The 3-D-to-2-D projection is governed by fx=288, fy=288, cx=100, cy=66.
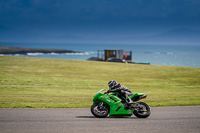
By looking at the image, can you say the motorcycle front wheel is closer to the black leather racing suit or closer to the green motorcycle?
the green motorcycle

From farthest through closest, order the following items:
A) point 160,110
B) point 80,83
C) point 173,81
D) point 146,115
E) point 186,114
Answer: point 173,81
point 80,83
point 160,110
point 186,114
point 146,115

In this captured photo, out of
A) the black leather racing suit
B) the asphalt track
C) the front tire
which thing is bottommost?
the asphalt track

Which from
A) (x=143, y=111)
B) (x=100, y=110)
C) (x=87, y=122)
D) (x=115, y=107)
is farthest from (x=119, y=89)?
(x=87, y=122)

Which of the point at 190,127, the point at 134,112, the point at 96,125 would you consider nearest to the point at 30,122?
the point at 96,125

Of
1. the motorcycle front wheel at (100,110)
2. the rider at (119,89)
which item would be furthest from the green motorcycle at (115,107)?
the rider at (119,89)

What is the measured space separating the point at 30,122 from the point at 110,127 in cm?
262

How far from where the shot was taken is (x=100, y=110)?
1046 cm

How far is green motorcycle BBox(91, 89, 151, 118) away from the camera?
1034 centimetres

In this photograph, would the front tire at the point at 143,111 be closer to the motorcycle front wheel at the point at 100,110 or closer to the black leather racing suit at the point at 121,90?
the black leather racing suit at the point at 121,90

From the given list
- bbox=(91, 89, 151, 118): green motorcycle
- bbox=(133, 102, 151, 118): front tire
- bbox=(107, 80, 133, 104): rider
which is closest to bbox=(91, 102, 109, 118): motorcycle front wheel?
bbox=(91, 89, 151, 118): green motorcycle

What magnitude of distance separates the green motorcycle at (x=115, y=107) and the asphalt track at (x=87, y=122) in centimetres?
21

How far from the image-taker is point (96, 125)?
9148mm

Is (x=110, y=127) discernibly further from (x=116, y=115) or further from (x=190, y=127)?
(x=190, y=127)

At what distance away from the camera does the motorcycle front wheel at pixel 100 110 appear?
34.1 ft
